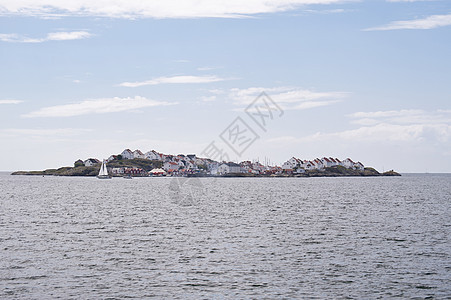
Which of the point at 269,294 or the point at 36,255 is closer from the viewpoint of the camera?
the point at 269,294

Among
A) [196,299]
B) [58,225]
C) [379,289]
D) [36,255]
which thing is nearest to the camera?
[196,299]

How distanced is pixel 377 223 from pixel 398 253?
22.9 metres

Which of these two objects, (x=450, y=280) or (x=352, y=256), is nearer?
(x=450, y=280)

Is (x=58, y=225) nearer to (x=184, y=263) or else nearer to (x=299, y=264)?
(x=184, y=263)

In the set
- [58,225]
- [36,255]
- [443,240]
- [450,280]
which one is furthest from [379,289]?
[58,225]

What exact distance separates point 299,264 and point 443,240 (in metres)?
20.2

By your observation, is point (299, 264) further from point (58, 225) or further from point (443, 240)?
point (58, 225)

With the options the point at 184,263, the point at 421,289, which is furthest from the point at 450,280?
the point at 184,263

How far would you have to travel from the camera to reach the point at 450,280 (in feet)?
107

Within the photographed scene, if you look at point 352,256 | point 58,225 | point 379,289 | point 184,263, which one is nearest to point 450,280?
point 379,289

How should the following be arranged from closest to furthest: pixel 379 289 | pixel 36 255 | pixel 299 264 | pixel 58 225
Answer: pixel 379 289 → pixel 299 264 → pixel 36 255 → pixel 58 225

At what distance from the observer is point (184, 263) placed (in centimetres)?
3778

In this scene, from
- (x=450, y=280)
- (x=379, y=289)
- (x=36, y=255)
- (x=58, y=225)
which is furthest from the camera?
(x=58, y=225)

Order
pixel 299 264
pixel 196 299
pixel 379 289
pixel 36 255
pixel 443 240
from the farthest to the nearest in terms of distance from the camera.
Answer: pixel 443 240 < pixel 36 255 < pixel 299 264 < pixel 379 289 < pixel 196 299
